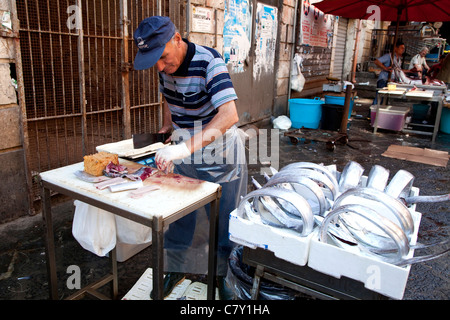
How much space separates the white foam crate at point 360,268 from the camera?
1.43 m

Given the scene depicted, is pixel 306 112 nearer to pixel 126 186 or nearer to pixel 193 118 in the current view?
pixel 193 118

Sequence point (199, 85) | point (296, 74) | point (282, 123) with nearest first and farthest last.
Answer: point (199, 85)
point (282, 123)
point (296, 74)

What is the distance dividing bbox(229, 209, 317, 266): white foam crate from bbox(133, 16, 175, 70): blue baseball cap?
104cm

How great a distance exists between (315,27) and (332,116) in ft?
12.9

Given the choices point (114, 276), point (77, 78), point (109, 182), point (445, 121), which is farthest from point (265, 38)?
point (109, 182)

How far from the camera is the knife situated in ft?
8.07

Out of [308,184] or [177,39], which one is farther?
[177,39]

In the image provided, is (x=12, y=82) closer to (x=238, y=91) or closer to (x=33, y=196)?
(x=33, y=196)

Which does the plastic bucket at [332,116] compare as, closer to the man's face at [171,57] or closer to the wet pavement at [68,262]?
the wet pavement at [68,262]

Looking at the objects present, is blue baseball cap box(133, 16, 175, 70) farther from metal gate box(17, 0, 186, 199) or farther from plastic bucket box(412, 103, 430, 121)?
plastic bucket box(412, 103, 430, 121)

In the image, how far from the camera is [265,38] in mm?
7867

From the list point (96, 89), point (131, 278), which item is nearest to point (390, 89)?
point (96, 89)

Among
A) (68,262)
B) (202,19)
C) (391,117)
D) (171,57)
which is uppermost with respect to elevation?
(202,19)

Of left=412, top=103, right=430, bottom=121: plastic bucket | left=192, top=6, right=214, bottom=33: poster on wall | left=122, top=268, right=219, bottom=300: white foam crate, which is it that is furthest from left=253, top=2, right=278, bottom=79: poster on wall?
left=122, top=268, right=219, bottom=300: white foam crate
